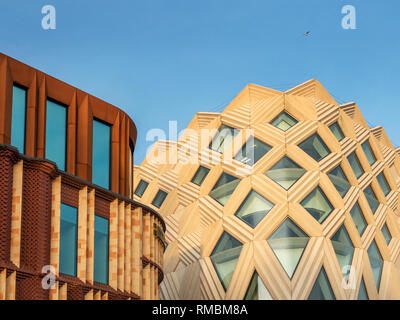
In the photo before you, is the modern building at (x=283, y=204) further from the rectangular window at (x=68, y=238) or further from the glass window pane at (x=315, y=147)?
the rectangular window at (x=68, y=238)

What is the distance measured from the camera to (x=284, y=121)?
42281 mm

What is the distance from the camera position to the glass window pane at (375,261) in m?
41.2

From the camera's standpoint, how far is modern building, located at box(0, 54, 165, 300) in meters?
20.3

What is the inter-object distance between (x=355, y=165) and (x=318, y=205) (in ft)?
15.8

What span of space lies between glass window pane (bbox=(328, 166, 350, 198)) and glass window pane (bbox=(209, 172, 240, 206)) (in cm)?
543

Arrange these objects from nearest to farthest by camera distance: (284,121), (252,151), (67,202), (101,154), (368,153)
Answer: (67,202)
(101,154)
(252,151)
(284,121)
(368,153)

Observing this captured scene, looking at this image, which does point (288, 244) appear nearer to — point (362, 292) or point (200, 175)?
point (362, 292)

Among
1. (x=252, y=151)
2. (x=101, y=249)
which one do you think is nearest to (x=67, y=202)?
(x=101, y=249)

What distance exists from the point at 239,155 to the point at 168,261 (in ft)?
27.0

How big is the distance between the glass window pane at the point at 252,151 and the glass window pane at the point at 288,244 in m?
4.25

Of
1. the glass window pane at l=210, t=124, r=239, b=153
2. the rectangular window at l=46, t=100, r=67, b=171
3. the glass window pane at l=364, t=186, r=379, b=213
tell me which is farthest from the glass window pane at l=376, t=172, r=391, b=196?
the rectangular window at l=46, t=100, r=67, b=171

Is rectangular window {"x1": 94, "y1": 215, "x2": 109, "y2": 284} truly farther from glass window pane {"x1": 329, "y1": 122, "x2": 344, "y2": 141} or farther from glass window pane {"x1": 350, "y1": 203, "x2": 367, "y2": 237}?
glass window pane {"x1": 329, "y1": 122, "x2": 344, "y2": 141}
